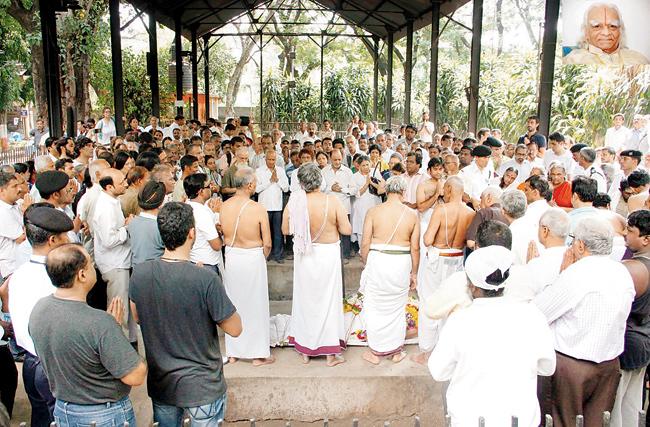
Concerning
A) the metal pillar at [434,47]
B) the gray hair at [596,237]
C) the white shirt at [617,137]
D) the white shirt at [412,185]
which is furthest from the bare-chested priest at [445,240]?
the metal pillar at [434,47]

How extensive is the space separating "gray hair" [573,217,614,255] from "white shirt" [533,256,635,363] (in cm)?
4

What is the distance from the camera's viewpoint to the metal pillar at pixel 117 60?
31.8 feet

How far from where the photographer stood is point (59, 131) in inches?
353

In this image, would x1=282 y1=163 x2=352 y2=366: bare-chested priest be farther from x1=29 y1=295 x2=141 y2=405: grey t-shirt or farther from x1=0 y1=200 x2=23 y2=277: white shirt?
x1=29 y1=295 x2=141 y2=405: grey t-shirt

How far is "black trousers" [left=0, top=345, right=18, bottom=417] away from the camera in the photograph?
3.63 metres

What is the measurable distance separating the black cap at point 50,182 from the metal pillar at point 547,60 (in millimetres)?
6869

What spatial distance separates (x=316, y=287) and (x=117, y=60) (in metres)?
7.32

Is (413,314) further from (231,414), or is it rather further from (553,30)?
(553,30)

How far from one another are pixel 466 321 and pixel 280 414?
2.67 metres

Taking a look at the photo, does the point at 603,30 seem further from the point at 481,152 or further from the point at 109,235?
the point at 109,235

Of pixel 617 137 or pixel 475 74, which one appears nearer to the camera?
pixel 617 137

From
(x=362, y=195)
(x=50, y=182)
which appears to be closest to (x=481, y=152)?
(x=362, y=195)

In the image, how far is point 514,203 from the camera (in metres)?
4.07

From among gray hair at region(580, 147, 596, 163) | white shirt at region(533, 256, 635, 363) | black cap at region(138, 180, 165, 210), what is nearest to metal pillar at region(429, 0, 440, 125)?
gray hair at region(580, 147, 596, 163)
